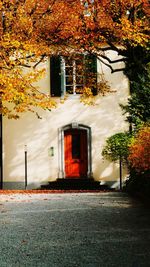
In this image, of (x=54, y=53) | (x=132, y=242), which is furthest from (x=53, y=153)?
(x=132, y=242)

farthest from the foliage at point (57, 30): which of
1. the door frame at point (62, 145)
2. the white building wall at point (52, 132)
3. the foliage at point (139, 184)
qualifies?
the door frame at point (62, 145)

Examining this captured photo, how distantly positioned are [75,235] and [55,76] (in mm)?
14852

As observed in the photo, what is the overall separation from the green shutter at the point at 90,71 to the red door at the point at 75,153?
226 centimetres

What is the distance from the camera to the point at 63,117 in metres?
22.2

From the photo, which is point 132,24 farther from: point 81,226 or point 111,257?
point 111,257

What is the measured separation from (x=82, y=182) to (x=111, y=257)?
15.3 metres

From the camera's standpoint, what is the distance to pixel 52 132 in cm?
2214

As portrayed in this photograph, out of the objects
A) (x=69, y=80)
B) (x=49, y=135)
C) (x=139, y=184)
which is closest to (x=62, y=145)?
(x=49, y=135)

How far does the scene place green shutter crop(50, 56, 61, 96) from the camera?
22062 millimetres

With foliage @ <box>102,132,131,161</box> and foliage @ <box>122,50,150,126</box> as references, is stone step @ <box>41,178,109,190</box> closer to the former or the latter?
foliage @ <box>102,132,131,161</box>

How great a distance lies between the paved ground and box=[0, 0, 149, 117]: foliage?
5.21m

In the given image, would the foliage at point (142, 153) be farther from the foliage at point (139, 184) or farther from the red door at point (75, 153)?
the red door at point (75, 153)

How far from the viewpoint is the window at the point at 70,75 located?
2128 cm

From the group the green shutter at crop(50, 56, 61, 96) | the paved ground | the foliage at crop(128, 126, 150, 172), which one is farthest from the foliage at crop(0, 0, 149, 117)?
the paved ground
